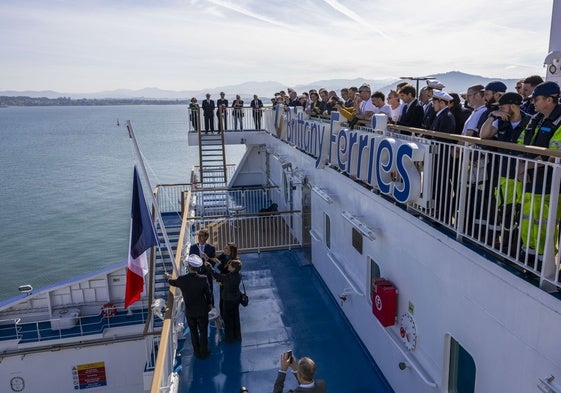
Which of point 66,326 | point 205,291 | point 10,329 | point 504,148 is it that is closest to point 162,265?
point 66,326

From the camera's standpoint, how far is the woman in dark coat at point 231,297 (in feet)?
26.1

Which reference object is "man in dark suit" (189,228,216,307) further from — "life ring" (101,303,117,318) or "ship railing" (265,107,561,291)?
"life ring" (101,303,117,318)

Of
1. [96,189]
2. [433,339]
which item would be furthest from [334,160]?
[96,189]

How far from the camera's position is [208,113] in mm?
21516

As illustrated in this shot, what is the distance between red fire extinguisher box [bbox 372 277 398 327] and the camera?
6.73 m

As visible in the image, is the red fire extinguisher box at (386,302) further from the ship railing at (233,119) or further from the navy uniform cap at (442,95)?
the ship railing at (233,119)

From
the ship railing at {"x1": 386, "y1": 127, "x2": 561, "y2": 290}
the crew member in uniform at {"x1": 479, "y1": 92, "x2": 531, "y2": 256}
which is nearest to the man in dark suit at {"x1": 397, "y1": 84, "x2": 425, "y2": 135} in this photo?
the ship railing at {"x1": 386, "y1": 127, "x2": 561, "y2": 290}

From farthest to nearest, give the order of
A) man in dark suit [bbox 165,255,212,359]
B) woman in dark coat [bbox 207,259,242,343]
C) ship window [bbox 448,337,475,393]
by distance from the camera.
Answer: woman in dark coat [bbox 207,259,242,343] → man in dark suit [bbox 165,255,212,359] → ship window [bbox 448,337,475,393]

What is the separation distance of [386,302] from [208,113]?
16.5m

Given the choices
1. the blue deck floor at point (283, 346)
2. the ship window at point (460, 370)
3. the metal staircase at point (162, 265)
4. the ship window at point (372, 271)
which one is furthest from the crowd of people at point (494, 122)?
the metal staircase at point (162, 265)

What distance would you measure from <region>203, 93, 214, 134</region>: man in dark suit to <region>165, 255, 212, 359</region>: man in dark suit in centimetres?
1465

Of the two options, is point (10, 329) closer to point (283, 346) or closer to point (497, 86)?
point (283, 346)

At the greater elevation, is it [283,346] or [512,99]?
[512,99]

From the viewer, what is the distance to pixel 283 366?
4.89 meters
